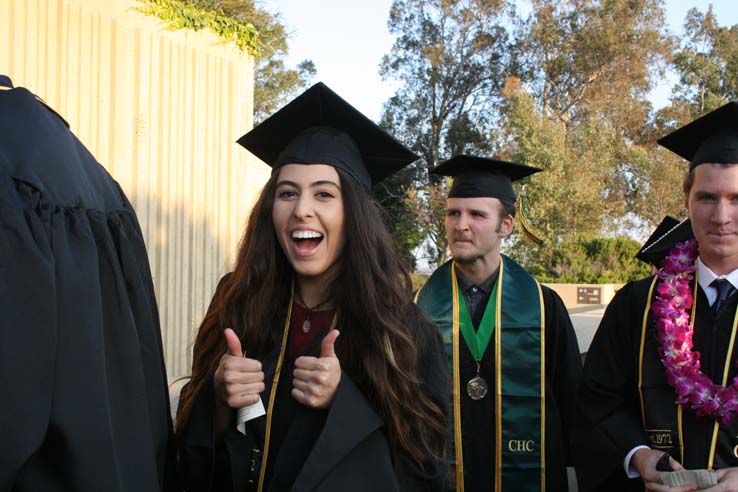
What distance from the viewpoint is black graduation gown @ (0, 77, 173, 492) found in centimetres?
108

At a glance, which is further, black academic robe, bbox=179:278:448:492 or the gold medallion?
the gold medallion

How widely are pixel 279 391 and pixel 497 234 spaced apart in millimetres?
2238

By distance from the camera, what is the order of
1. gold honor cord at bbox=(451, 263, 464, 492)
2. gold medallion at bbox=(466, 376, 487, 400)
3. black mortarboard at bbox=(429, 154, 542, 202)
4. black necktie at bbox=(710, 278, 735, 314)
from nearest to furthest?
black necktie at bbox=(710, 278, 735, 314), gold honor cord at bbox=(451, 263, 464, 492), gold medallion at bbox=(466, 376, 487, 400), black mortarboard at bbox=(429, 154, 542, 202)

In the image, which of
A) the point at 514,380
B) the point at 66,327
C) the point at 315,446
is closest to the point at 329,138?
the point at 315,446

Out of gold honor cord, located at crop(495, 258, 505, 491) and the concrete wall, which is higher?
the concrete wall

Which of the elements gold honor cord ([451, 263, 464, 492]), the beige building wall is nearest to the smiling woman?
gold honor cord ([451, 263, 464, 492])

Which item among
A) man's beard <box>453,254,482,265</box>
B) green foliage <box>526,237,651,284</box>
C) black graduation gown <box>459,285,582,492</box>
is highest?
green foliage <box>526,237,651,284</box>

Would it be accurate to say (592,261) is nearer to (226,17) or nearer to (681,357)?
(226,17)

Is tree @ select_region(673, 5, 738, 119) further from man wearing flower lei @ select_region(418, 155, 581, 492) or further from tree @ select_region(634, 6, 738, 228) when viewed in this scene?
man wearing flower lei @ select_region(418, 155, 581, 492)

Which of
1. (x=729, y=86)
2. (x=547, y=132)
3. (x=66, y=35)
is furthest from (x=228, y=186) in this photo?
(x=729, y=86)

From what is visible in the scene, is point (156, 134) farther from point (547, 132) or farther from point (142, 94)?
point (547, 132)

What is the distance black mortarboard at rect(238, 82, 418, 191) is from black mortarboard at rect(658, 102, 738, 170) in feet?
4.19

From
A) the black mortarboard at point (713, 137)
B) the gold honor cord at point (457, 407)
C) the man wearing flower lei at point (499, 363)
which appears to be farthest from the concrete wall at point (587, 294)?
the black mortarboard at point (713, 137)

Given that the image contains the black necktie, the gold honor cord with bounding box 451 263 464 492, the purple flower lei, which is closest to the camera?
the purple flower lei
